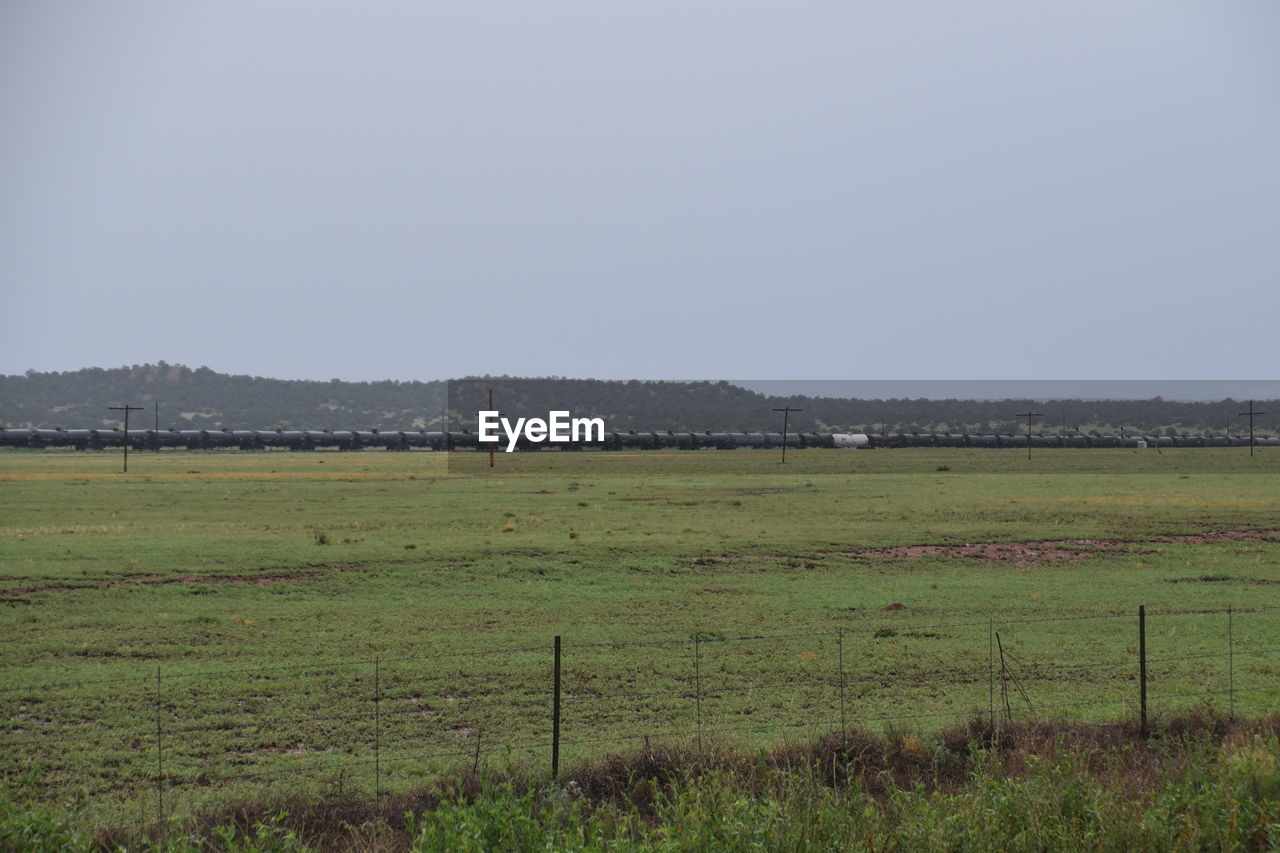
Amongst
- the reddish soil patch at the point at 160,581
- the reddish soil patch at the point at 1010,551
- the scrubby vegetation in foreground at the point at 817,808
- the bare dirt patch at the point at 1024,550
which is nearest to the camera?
the scrubby vegetation in foreground at the point at 817,808

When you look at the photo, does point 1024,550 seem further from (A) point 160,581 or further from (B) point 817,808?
(B) point 817,808

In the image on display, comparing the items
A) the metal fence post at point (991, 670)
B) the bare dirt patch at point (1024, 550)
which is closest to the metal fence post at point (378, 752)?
A: the metal fence post at point (991, 670)

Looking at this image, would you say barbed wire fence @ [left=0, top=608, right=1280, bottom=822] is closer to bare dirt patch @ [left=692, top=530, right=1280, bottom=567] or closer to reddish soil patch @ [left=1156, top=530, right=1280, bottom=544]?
bare dirt patch @ [left=692, top=530, right=1280, bottom=567]

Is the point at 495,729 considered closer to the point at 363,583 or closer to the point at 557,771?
the point at 557,771

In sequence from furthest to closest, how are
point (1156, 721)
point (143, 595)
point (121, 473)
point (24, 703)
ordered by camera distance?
point (121, 473) < point (143, 595) < point (24, 703) < point (1156, 721)

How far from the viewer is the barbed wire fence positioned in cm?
1562

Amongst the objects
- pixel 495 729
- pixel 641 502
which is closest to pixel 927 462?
pixel 641 502

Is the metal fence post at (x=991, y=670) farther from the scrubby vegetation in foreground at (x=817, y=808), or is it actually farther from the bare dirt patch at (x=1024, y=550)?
the bare dirt patch at (x=1024, y=550)

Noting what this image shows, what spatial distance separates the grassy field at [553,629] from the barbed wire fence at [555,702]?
0.08 meters

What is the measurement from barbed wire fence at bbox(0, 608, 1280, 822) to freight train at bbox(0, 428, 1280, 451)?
476ft

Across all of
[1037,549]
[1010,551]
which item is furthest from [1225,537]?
[1010,551]

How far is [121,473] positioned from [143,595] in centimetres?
7367

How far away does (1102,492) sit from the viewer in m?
74.6

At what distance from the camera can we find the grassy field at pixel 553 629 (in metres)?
17.1
